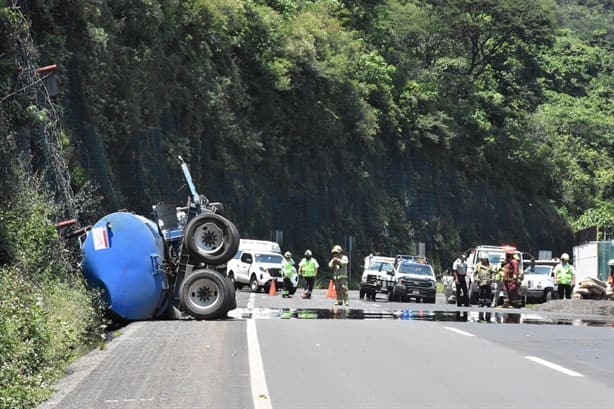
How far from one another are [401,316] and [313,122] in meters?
37.2

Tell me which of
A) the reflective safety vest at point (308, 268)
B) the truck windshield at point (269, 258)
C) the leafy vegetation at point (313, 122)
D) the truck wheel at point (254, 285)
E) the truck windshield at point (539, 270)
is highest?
the leafy vegetation at point (313, 122)

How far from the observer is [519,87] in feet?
300

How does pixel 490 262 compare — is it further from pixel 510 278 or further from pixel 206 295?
pixel 206 295

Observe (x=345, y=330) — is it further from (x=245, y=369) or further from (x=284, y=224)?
(x=284, y=224)

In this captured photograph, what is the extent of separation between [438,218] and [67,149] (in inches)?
1774

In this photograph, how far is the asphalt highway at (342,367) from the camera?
1258 cm

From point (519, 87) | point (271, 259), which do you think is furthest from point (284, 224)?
point (519, 87)

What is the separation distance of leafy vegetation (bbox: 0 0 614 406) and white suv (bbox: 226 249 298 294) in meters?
4.34

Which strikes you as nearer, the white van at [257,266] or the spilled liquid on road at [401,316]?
the spilled liquid on road at [401,316]

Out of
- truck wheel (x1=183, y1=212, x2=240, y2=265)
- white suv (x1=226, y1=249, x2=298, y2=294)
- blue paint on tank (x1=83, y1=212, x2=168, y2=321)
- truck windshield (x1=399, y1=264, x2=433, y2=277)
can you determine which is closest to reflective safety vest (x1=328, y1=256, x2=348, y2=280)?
truck windshield (x1=399, y1=264, x2=433, y2=277)

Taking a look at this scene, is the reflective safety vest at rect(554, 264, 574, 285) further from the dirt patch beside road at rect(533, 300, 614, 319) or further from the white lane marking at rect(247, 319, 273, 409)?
the white lane marking at rect(247, 319, 273, 409)

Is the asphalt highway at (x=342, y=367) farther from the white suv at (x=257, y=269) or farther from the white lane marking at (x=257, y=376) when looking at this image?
the white suv at (x=257, y=269)

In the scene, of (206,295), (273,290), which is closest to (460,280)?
(273,290)

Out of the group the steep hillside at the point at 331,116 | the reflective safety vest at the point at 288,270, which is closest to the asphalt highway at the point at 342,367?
the steep hillside at the point at 331,116
